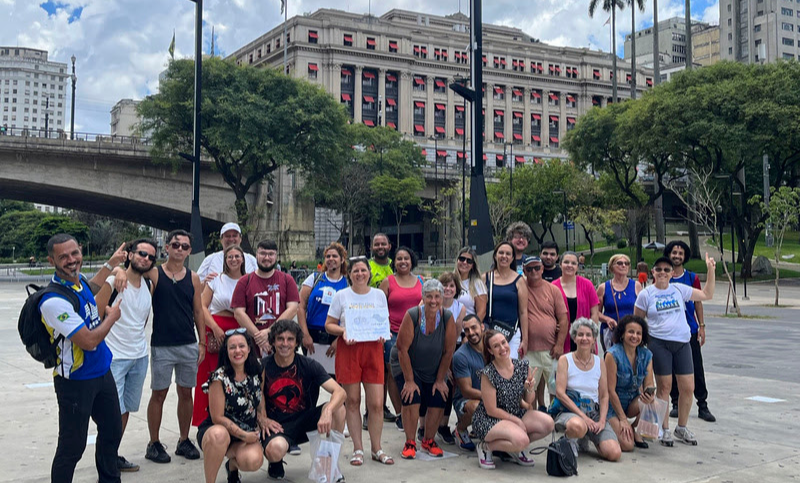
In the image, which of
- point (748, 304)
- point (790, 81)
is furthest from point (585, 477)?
point (790, 81)

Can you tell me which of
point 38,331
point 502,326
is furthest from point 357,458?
point 38,331

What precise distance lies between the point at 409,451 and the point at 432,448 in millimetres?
221

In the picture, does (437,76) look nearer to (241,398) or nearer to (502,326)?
(502,326)

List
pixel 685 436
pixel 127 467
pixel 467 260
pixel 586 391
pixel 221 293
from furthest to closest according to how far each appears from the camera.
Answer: pixel 467 260, pixel 685 436, pixel 221 293, pixel 586 391, pixel 127 467

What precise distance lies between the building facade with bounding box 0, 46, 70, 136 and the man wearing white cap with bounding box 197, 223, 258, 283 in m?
193

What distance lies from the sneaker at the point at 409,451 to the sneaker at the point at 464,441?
0.56 metres

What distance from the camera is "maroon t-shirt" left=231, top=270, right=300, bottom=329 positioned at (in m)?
6.30

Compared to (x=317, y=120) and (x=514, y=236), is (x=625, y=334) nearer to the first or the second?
(x=514, y=236)

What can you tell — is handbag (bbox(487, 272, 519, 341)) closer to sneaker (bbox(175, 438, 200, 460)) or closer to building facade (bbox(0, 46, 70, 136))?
sneaker (bbox(175, 438, 200, 460))

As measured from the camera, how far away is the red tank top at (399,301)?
6.87 meters

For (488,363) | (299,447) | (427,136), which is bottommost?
(299,447)

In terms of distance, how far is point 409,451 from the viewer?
6.11 m

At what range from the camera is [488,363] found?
622 centimetres

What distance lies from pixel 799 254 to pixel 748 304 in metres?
33.1
